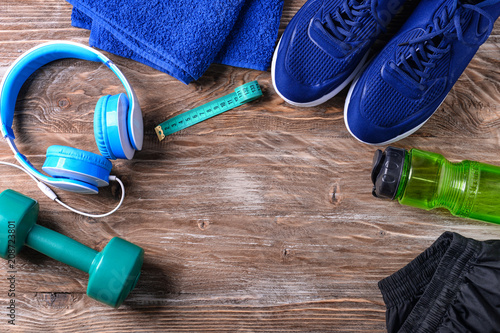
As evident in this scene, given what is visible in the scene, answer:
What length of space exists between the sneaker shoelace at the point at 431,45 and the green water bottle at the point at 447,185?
0.17 meters

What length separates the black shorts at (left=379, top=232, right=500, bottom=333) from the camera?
0.68 m

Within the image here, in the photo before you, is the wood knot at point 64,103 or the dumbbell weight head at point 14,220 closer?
the dumbbell weight head at point 14,220

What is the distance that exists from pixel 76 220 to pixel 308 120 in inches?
24.1

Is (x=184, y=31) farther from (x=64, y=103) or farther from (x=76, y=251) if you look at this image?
(x=76, y=251)

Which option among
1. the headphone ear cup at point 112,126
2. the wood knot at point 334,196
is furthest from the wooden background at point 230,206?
the headphone ear cup at point 112,126

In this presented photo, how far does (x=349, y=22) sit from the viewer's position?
2.61ft

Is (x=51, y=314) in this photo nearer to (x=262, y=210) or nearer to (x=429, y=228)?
(x=262, y=210)

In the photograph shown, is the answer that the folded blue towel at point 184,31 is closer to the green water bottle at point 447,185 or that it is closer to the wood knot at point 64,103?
the wood knot at point 64,103

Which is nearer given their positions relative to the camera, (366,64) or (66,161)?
(66,161)

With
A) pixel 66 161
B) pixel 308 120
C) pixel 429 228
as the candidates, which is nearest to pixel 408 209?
pixel 429 228

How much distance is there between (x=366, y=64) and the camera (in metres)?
0.87

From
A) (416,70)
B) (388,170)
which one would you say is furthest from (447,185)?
(416,70)

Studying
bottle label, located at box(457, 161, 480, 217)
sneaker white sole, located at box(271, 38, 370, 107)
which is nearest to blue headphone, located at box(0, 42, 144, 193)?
sneaker white sole, located at box(271, 38, 370, 107)

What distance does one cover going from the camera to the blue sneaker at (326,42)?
0.80m
